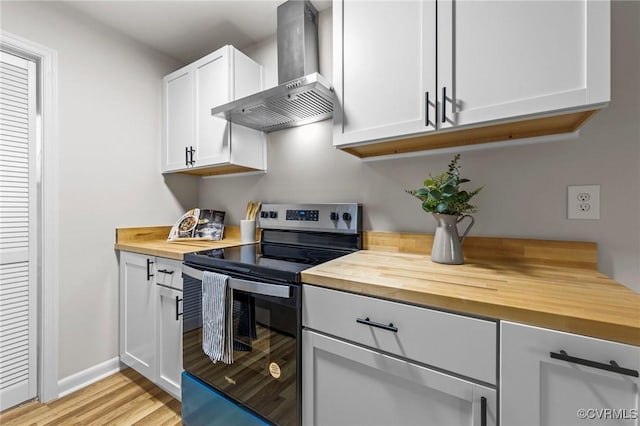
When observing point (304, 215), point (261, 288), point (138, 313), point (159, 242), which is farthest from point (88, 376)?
point (304, 215)

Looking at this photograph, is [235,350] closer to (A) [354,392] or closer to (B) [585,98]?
(A) [354,392]

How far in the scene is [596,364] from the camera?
1.94 ft

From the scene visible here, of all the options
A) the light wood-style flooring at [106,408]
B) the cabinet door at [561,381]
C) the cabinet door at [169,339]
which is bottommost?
the light wood-style flooring at [106,408]

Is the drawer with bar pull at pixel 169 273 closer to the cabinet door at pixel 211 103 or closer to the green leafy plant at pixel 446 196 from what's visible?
the cabinet door at pixel 211 103

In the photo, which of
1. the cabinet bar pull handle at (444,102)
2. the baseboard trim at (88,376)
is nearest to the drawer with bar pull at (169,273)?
the baseboard trim at (88,376)

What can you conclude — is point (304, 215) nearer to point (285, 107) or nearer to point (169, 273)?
point (285, 107)

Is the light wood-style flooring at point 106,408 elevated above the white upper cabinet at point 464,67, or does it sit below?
below

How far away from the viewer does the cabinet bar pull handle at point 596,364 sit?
0.57 metres

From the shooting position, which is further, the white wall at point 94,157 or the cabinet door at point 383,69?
the white wall at point 94,157

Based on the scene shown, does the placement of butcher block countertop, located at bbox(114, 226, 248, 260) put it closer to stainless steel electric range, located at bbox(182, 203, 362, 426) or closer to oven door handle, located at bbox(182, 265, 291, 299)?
stainless steel electric range, located at bbox(182, 203, 362, 426)

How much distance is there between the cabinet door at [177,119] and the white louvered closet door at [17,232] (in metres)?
0.72

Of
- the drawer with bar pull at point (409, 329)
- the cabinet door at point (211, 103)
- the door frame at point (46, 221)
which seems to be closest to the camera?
the drawer with bar pull at point (409, 329)

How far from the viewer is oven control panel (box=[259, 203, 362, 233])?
154 cm

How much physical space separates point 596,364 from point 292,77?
172cm
